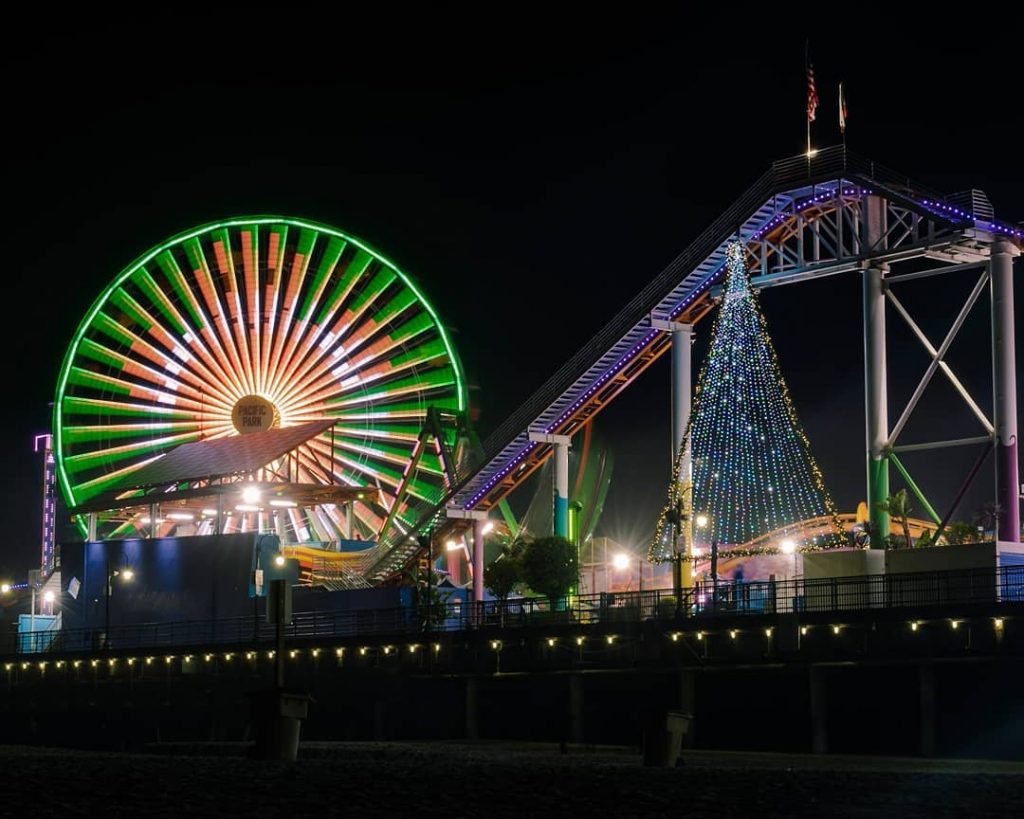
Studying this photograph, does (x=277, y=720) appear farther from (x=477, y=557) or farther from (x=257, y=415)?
(x=257, y=415)

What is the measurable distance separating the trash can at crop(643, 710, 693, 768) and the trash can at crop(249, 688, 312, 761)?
19.5 ft

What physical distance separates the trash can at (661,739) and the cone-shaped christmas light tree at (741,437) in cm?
2278

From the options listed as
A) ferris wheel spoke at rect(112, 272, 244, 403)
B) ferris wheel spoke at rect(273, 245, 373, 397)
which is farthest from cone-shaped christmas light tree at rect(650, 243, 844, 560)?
ferris wheel spoke at rect(112, 272, 244, 403)

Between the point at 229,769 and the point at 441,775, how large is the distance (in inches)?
137

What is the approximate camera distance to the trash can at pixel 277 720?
3172 cm

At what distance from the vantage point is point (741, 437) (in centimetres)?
5791

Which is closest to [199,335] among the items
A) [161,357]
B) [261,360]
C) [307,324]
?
[161,357]

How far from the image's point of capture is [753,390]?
5756 centimetres

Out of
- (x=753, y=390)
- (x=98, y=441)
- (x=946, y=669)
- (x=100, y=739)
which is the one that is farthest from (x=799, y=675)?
(x=98, y=441)

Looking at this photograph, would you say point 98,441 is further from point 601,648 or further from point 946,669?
point 946,669

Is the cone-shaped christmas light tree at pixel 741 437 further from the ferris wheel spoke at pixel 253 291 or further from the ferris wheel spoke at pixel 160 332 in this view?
the ferris wheel spoke at pixel 160 332

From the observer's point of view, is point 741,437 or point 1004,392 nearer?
point 1004,392

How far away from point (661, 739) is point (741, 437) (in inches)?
1065

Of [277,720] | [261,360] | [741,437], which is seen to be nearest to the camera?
[277,720]
